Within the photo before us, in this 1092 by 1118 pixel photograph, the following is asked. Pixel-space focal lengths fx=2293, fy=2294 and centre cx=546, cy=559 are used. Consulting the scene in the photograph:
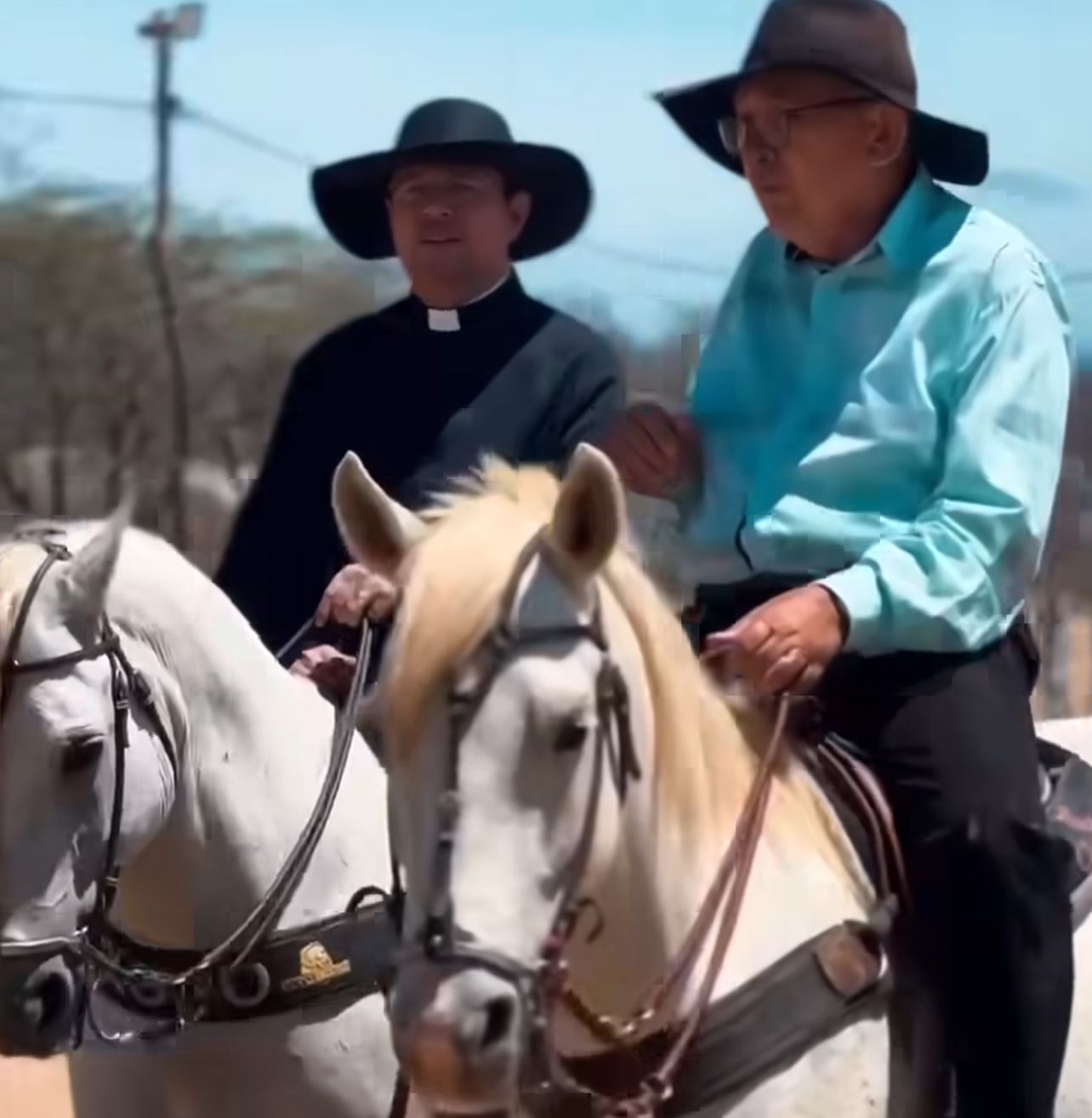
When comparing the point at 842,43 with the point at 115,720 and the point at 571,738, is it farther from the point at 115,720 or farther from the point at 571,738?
the point at 115,720

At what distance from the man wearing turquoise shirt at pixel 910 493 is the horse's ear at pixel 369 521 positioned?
43 cm

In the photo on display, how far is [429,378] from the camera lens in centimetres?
436

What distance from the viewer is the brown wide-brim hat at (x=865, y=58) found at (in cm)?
299

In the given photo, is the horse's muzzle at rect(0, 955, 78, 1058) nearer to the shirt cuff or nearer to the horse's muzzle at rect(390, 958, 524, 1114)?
the horse's muzzle at rect(390, 958, 524, 1114)

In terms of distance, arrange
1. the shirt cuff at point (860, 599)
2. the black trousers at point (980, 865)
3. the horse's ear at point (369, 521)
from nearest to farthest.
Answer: the horse's ear at point (369, 521)
the shirt cuff at point (860, 599)
the black trousers at point (980, 865)

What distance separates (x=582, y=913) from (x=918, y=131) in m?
1.19

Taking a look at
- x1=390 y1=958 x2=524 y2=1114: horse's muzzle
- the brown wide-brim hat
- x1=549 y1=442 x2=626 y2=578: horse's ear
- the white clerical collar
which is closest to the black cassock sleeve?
the white clerical collar

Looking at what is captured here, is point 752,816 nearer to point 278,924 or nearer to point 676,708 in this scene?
point 676,708

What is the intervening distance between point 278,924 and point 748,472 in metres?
1.01

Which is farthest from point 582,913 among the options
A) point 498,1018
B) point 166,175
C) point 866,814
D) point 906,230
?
point 166,175

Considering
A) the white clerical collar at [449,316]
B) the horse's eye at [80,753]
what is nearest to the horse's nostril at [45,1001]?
the horse's eye at [80,753]

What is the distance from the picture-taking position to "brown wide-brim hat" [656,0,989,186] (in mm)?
2988

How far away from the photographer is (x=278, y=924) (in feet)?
11.3

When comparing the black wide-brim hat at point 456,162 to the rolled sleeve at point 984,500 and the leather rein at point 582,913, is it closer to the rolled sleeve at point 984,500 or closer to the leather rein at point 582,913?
the rolled sleeve at point 984,500
